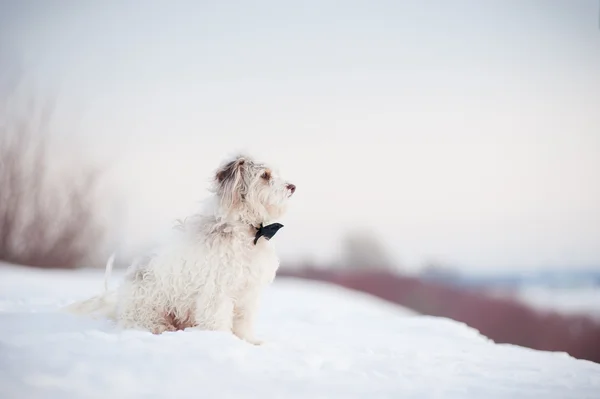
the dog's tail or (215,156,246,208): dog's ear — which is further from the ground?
(215,156,246,208): dog's ear

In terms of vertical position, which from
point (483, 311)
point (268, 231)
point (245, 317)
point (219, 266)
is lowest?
point (245, 317)

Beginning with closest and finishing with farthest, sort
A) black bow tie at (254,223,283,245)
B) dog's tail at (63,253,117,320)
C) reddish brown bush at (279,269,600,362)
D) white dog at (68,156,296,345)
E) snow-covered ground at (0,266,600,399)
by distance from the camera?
snow-covered ground at (0,266,600,399) < white dog at (68,156,296,345) < black bow tie at (254,223,283,245) < dog's tail at (63,253,117,320) < reddish brown bush at (279,269,600,362)

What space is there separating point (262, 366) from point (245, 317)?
1.25m

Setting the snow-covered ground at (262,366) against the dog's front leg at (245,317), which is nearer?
the snow-covered ground at (262,366)

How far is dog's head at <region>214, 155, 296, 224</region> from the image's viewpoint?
4.55m

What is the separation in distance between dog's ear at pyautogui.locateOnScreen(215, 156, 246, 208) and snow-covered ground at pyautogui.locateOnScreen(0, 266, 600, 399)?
49.0 inches

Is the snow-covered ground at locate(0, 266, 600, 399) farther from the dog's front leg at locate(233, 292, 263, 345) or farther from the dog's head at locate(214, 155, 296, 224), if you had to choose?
the dog's head at locate(214, 155, 296, 224)

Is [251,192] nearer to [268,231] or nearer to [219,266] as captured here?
[268,231]

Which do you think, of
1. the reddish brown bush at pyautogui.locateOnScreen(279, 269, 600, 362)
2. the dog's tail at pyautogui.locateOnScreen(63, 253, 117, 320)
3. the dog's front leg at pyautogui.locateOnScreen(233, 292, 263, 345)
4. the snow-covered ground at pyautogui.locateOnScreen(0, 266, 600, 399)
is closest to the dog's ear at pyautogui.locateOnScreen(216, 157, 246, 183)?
the dog's front leg at pyautogui.locateOnScreen(233, 292, 263, 345)

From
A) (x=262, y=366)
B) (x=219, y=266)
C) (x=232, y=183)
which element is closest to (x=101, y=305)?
(x=219, y=266)

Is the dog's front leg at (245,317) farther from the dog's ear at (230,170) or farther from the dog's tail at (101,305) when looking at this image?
the dog's tail at (101,305)

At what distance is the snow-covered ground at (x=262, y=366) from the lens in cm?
285

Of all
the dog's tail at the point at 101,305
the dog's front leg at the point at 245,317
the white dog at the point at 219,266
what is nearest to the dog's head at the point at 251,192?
the white dog at the point at 219,266

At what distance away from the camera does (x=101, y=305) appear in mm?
4965
